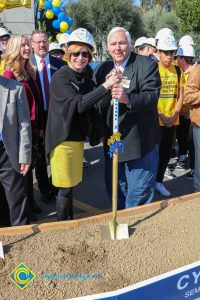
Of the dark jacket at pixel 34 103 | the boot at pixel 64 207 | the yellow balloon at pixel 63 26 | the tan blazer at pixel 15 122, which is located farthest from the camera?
the yellow balloon at pixel 63 26

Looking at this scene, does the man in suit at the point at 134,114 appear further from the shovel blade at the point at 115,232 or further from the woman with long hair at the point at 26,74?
the woman with long hair at the point at 26,74

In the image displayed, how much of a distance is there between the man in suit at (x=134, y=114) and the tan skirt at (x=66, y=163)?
0.38 meters

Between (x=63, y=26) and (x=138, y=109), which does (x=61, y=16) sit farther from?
(x=138, y=109)

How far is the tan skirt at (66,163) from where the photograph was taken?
10.2ft

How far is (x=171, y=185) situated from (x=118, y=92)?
2.75 m

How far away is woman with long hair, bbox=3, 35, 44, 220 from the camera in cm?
359

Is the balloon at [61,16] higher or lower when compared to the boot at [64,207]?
higher

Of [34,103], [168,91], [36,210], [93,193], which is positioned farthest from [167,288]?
[168,91]

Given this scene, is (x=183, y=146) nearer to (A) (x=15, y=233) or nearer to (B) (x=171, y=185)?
(B) (x=171, y=185)

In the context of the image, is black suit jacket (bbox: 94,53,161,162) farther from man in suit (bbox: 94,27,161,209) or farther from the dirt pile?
the dirt pile

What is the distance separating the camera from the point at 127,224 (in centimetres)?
313

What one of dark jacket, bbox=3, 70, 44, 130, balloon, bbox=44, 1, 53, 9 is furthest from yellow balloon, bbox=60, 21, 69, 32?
dark jacket, bbox=3, 70, 44, 130

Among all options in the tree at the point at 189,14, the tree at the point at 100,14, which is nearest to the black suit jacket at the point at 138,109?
the tree at the point at 189,14

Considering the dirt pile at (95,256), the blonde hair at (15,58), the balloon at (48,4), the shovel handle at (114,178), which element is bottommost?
the dirt pile at (95,256)
